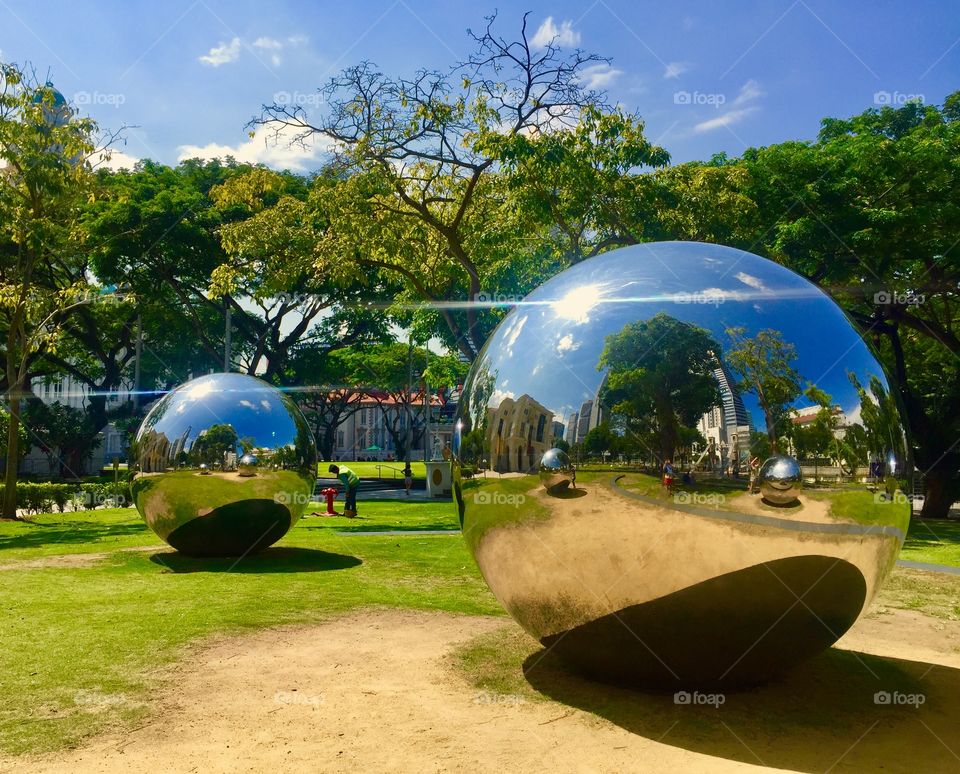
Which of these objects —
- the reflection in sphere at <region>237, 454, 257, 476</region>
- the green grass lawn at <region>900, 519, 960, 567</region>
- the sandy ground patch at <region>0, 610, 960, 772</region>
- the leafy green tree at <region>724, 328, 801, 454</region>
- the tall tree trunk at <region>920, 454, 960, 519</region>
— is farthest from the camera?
the tall tree trunk at <region>920, 454, 960, 519</region>

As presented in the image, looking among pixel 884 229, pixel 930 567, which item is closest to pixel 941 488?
pixel 884 229

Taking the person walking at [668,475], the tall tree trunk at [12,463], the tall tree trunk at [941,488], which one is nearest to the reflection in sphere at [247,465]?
the person walking at [668,475]

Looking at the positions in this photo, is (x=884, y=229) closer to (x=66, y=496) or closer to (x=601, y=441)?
(x=601, y=441)

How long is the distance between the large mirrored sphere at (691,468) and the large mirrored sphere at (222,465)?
21.7ft

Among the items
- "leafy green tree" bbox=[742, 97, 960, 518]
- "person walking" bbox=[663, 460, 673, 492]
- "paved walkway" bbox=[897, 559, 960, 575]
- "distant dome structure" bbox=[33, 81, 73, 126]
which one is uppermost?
"distant dome structure" bbox=[33, 81, 73, 126]

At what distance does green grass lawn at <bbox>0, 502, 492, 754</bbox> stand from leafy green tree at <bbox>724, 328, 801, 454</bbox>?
488cm

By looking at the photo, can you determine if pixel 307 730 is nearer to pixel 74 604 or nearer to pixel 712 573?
pixel 712 573

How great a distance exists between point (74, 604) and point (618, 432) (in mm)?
7541

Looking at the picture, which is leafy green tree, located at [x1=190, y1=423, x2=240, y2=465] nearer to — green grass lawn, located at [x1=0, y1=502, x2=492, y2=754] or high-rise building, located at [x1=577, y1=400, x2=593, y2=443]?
green grass lawn, located at [x1=0, y1=502, x2=492, y2=754]

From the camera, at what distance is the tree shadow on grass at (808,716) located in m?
5.25

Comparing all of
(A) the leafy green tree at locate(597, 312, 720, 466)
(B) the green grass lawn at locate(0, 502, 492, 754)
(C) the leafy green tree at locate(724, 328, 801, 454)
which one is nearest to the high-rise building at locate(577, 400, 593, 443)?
(A) the leafy green tree at locate(597, 312, 720, 466)

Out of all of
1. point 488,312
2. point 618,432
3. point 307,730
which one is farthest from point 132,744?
point 488,312

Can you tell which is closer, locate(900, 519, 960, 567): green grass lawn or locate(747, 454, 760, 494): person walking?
locate(747, 454, 760, 494): person walking

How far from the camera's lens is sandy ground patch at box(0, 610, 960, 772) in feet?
16.7
